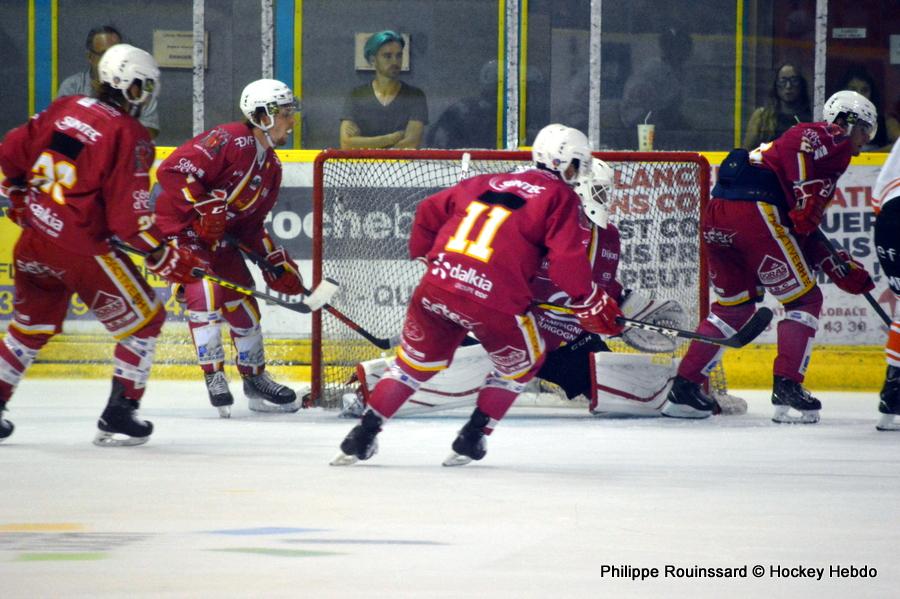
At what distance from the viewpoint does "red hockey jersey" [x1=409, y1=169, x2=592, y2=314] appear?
4.17m

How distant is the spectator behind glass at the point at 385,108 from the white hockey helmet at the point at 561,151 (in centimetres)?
266

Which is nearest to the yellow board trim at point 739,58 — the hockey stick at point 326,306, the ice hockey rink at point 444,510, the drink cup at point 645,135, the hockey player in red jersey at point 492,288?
the drink cup at point 645,135

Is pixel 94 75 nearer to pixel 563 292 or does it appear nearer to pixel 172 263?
pixel 172 263

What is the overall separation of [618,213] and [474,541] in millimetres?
3239

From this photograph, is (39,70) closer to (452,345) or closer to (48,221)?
(48,221)

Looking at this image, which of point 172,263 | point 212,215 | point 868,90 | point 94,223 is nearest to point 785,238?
point 868,90

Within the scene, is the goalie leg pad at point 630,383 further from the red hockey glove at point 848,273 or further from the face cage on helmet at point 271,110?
the face cage on helmet at point 271,110

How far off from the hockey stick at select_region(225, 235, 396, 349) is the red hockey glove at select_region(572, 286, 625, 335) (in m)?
1.44

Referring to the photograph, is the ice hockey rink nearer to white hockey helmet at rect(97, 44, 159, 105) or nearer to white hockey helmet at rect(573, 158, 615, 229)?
white hockey helmet at rect(573, 158, 615, 229)

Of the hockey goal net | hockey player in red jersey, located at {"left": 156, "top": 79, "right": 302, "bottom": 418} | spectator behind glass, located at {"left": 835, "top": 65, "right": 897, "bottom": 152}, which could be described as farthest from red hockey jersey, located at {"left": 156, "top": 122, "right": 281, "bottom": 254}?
spectator behind glass, located at {"left": 835, "top": 65, "right": 897, "bottom": 152}

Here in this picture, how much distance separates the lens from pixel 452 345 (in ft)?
14.1

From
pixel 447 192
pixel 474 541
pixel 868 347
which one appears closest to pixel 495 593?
pixel 474 541

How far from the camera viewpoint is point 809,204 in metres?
5.40

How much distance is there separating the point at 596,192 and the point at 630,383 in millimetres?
797
